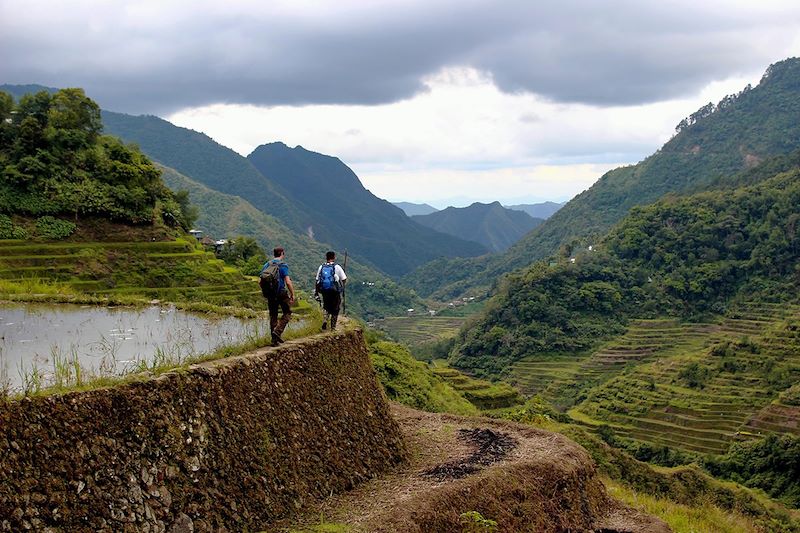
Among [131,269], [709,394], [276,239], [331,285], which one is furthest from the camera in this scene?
[276,239]

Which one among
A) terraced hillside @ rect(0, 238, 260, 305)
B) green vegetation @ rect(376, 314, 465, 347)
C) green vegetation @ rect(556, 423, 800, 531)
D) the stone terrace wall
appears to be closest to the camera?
the stone terrace wall

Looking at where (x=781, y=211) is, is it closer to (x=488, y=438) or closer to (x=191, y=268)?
(x=191, y=268)

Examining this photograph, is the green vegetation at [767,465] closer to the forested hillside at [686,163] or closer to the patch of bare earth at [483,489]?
the patch of bare earth at [483,489]

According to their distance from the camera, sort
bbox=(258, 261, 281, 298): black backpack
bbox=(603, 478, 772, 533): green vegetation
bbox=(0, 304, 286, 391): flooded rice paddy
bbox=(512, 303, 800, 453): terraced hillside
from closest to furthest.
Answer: bbox=(0, 304, 286, 391): flooded rice paddy < bbox=(258, 261, 281, 298): black backpack < bbox=(603, 478, 772, 533): green vegetation < bbox=(512, 303, 800, 453): terraced hillside

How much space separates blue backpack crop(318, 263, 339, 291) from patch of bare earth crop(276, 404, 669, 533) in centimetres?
266

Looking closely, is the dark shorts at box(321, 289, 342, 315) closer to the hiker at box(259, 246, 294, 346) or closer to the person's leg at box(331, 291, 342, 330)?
the person's leg at box(331, 291, 342, 330)

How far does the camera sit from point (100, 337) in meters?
9.69

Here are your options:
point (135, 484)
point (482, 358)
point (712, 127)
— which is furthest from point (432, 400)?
point (712, 127)

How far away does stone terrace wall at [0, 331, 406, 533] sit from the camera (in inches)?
222

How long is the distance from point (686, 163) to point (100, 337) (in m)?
166

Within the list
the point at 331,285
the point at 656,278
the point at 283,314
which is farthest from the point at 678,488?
the point at 656,278

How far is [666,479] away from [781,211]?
69.7m

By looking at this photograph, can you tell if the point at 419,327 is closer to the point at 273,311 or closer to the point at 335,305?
the point at 335,305

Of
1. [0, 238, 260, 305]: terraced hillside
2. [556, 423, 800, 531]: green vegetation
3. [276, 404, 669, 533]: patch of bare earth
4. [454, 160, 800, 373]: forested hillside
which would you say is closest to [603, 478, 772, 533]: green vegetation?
[556, 423, 800, 531]: green vegetation
